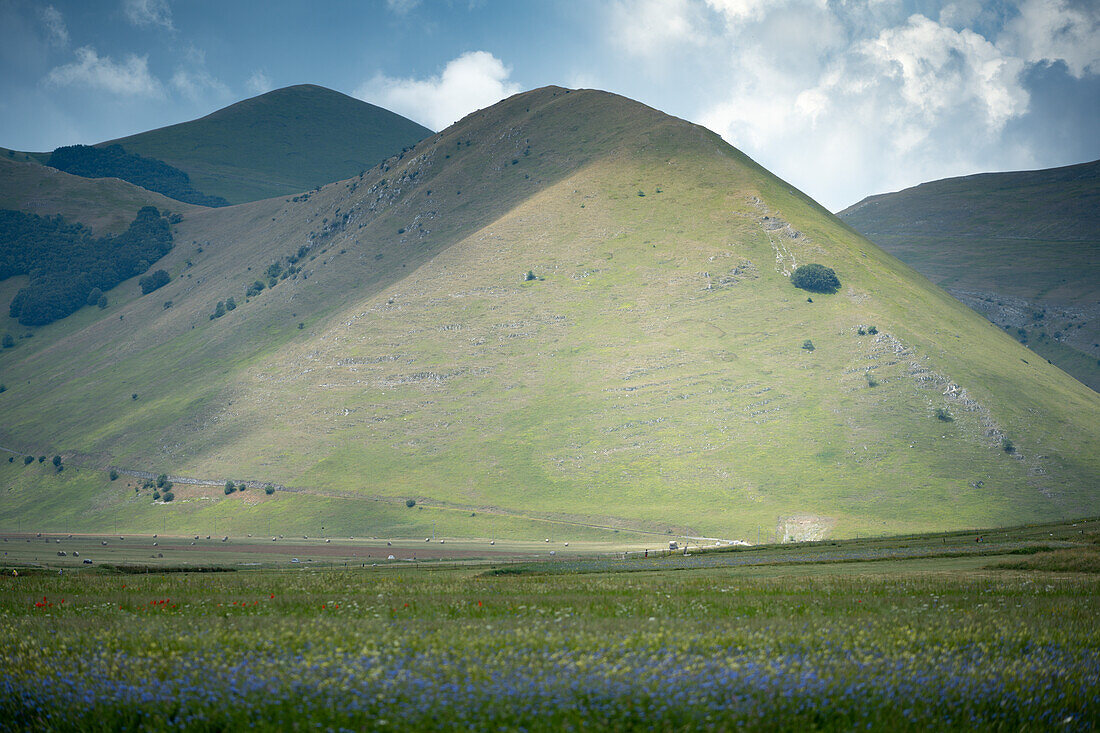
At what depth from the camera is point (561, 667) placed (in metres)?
16.1

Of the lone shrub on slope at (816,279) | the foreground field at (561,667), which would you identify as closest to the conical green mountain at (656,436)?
the lone shrub on slope at (816,279)

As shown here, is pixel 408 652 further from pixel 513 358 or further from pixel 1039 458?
pixel 513 358

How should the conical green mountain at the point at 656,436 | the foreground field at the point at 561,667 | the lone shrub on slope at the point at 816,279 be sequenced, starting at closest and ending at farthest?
the foreground field at the point at 561,667
the conical green mountain at the point at 656,436
the lone shrub on slope at the point at 816,279

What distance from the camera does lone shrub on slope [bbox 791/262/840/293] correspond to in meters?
194

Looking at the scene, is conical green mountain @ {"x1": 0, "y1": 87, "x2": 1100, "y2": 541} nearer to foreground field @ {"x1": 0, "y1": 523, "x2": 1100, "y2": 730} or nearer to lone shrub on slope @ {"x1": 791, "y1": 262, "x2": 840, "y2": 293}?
lone shrub on slope @ {"x1": 791, "y1": 262, "x2": 840, "y2": 293}

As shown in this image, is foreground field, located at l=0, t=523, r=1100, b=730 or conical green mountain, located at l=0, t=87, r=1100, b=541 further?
conical green mountain, located at l=0, t=87, r=1100, b=541

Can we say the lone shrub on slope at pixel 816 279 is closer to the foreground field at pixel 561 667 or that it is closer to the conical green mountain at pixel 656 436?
the conical green mountain at pixel 656 436

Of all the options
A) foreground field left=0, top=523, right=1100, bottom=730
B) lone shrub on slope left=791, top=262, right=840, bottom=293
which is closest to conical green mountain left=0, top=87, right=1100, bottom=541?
lone shrub on slope left=791, top=262, right=840, bottom=293

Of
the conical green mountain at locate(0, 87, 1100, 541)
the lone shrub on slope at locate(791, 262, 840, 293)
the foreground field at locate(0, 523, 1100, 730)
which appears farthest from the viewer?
the lone shrub on slope at locate(791, 262, 840, 293)

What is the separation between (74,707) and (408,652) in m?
6.59

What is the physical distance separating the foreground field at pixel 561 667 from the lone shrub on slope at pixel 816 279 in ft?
580

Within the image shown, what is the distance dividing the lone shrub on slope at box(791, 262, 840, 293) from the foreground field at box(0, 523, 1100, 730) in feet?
580

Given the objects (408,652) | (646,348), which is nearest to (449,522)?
(646,348)

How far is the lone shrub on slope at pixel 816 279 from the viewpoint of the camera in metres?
194
